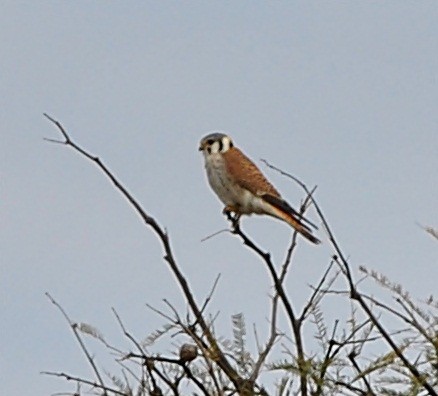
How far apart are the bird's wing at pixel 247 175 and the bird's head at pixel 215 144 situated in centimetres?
7

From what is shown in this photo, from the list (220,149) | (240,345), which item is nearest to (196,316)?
(240,345)

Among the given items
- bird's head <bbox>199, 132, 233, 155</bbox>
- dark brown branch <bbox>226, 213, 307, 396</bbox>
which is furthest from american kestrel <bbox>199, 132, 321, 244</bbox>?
dark brown branch <bbox>226, 213, 307, 396</bbox>

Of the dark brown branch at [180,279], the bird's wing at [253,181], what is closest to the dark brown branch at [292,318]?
the dark brown branch at [180,279]

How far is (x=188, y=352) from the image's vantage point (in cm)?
286

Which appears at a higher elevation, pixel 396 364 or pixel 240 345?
pixel 240 345

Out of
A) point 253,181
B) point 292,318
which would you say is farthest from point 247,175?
point 292,318

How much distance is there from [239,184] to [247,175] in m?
0.12

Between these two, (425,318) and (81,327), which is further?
(81,327)

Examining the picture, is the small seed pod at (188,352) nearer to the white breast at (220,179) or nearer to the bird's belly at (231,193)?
the bird's belly at (231,193)

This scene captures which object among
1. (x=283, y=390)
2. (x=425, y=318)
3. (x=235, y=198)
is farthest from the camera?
(x=235, y=198)

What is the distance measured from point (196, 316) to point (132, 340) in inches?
8.8

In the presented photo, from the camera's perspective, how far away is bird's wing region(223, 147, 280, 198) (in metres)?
7.36

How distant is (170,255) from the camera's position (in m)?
2.97

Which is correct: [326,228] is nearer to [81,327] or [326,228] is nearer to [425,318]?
[425,318]
